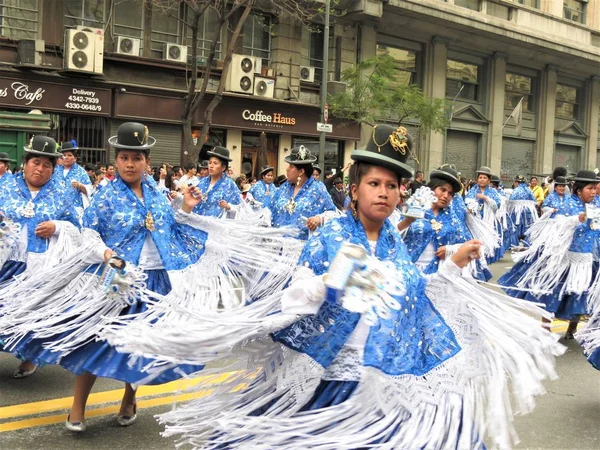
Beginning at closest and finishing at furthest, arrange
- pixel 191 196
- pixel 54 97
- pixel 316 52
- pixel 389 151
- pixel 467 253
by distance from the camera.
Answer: pixel 467 253 < pixel 389 151 < pixel 191 196 < pixel 54 97 < pixel 316 52

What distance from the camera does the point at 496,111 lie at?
31.5m

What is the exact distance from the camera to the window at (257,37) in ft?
77.8

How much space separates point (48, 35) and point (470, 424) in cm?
1880

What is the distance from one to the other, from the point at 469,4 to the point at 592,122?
11966mm

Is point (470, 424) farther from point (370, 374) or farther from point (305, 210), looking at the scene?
point (305, 210)

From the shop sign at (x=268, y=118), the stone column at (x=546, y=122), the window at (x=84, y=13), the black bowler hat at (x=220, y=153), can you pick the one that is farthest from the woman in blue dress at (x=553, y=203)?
the stone column at (x=546, y=122)

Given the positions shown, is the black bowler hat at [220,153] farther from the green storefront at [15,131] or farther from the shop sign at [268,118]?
the shop sign at [268,118]

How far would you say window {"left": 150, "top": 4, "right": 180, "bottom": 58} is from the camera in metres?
21.6

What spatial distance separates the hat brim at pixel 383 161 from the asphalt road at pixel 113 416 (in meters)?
1.85

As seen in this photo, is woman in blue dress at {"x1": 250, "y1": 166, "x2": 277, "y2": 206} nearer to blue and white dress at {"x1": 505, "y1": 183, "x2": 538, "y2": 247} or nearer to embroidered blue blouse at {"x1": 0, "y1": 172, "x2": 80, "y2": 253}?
blue and white dress at {"x1": 505, "y1": 183, "x2": 538, "y2": 247}

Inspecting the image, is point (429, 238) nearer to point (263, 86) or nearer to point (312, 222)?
point (312, 222)

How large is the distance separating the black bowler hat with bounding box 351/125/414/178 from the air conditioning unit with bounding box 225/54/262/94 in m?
20.0

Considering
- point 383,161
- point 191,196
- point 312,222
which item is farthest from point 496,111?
point 383,161

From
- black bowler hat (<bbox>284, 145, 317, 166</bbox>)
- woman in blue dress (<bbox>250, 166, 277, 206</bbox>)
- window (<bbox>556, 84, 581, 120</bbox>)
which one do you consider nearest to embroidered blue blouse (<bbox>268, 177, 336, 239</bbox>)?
black bowler hat (<bbox>284, 145, 317, 166</bbox>)
